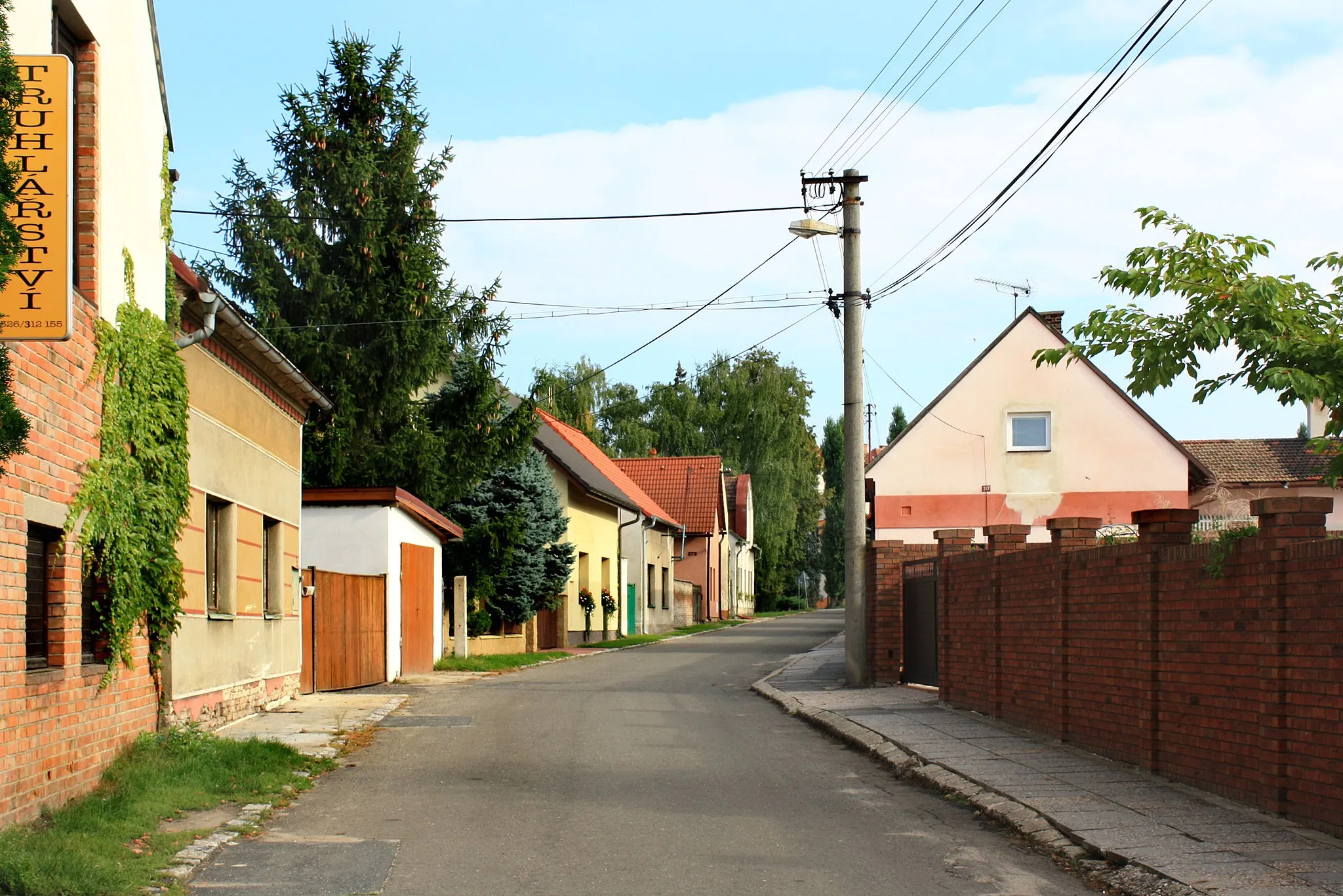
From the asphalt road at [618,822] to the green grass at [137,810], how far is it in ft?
1.25

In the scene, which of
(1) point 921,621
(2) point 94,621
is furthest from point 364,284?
(2) point 94,621

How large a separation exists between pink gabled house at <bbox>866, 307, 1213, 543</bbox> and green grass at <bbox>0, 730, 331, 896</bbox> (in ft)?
73.3

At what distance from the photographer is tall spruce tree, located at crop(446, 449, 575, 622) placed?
1074 inches

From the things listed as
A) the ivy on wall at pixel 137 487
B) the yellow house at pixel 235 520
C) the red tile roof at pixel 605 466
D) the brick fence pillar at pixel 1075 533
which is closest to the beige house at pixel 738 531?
the red tile roof at pixel 605 466

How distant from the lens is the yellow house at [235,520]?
12.7m

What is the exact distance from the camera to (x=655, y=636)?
42594 mm

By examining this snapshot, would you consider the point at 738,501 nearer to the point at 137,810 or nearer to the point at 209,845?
the point at 137,810

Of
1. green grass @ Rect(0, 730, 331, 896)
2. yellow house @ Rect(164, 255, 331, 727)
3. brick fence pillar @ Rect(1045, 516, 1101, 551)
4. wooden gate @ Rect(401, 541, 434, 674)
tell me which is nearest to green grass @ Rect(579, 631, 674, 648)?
wooden gate @ Rect(401, 541, 434, 674)

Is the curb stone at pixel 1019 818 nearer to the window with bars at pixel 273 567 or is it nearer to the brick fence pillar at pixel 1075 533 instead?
the brick fence pillar at pixel 1075 533

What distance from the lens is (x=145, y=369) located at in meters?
10.5

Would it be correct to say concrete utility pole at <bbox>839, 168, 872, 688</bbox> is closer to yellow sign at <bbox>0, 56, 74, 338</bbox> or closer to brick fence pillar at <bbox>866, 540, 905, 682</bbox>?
brick fence pillar at <bbox>866, 540, 905, 682</bbox>

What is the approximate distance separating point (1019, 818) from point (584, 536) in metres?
28.7

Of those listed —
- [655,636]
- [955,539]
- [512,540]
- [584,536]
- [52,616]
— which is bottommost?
[655,636]

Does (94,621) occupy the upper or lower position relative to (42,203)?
lower
